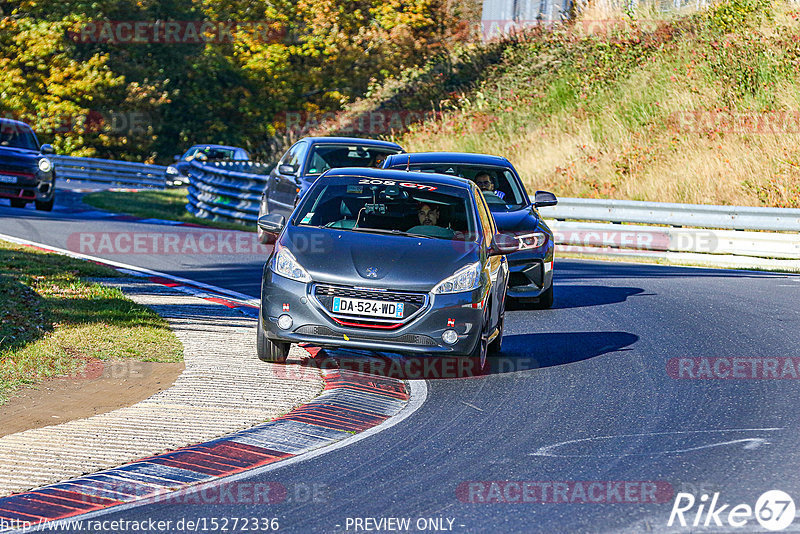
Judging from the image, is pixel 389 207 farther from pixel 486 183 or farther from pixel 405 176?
pixel 486 183

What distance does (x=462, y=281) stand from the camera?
9102mm

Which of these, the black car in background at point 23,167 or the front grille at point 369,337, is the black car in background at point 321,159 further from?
the front grille at point 369,337

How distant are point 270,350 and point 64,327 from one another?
2346 millimetres

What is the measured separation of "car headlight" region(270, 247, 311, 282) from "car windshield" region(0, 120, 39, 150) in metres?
16.8

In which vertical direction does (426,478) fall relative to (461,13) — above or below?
below

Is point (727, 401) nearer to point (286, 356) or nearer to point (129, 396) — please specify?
point (286, 356)

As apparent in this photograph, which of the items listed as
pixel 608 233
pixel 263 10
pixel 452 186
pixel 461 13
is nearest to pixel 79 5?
pixel 263 10

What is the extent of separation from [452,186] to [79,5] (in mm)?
41314

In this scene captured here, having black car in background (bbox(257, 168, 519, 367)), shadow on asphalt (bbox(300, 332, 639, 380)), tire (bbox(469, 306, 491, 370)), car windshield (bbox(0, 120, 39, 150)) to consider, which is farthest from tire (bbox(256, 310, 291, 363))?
car windshield (bbox(0, 120, 39, 150))

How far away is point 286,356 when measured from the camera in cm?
949

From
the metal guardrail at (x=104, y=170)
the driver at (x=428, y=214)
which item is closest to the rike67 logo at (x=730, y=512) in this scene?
the driver at (x=428, y=214)

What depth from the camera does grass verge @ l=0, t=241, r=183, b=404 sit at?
916 centimetres

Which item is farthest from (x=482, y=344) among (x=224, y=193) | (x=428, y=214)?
(x=224, y=193)

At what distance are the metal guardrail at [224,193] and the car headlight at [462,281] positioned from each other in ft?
48.8
